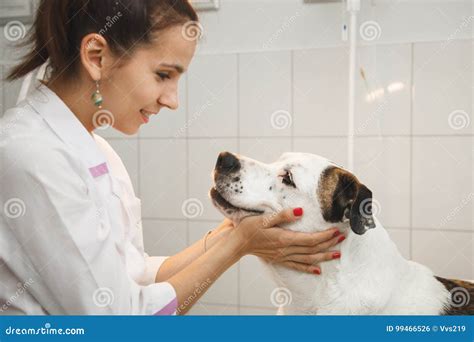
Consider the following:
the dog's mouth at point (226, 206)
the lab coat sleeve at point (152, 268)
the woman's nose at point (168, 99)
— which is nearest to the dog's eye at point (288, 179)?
the dog's mouth at point (226, 206)

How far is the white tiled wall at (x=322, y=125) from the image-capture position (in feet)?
5.10

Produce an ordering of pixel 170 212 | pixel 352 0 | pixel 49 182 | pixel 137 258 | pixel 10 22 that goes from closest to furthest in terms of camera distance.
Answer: pixel 49 182, pixel 137 258, pixel 352 0, pixel 10 22, pixel 170 212

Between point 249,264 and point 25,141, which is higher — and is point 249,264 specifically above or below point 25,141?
below


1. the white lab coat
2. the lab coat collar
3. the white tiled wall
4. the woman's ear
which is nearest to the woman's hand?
the white lab coat

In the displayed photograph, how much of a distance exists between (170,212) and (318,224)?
0.90 meters

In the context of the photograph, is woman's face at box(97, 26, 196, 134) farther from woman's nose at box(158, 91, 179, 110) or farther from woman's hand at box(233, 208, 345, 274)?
woman's hand at box(233, 208, 345, 274)

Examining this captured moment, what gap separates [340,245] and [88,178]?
62 centimetres

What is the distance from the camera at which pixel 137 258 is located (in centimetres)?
117

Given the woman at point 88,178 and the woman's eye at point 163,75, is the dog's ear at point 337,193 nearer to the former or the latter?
the woman at point 88,178

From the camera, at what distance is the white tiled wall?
155 centimetres

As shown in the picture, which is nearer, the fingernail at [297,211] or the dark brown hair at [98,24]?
the dark brown hair at [98,24]

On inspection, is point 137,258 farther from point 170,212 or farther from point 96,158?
point 170,212
